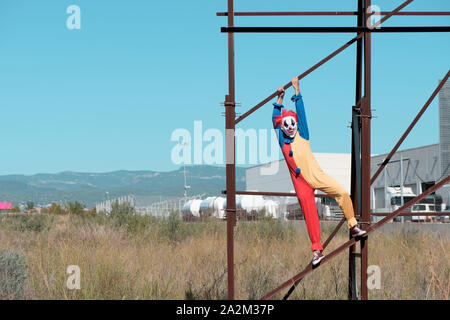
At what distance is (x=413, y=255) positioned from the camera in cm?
1301

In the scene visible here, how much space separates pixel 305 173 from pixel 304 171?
0.03m

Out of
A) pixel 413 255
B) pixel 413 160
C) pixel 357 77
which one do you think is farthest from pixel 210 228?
pixel 413 160

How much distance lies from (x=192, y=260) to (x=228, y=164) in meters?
6.04

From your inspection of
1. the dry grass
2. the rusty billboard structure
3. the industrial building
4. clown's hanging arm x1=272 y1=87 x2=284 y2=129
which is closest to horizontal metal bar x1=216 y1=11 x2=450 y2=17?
the rusty billboard structure

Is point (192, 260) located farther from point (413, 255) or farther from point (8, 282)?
point (413, 255)

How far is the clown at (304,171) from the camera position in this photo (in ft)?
21.8

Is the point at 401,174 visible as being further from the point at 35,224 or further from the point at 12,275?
the point at 12,275

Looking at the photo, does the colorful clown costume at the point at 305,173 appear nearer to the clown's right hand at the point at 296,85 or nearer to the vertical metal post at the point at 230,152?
the clown's right hand at the point at 296,85

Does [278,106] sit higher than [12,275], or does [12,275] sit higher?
[278,106]

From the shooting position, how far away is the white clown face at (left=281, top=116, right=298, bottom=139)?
6.64 meters

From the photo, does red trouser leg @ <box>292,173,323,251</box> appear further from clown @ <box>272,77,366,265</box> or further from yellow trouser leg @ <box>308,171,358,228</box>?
yellow trouser leg @ <box>308,171,358,228</box>

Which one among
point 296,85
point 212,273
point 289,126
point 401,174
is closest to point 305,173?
point 289,126

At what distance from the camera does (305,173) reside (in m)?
6.66

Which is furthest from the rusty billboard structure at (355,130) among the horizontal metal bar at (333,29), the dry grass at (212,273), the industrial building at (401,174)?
the industrial building at (401,174)
